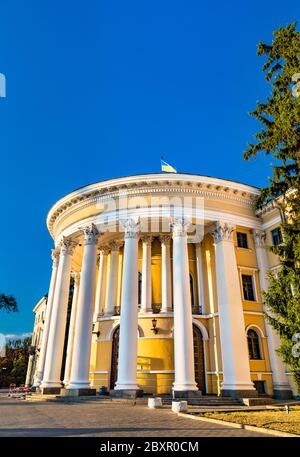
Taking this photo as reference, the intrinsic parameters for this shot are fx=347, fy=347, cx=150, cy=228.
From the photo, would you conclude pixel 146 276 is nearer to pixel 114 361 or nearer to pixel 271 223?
pixel 114 361

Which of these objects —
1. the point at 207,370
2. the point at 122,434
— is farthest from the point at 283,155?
the point at 207,370

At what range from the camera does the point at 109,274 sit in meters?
23.6

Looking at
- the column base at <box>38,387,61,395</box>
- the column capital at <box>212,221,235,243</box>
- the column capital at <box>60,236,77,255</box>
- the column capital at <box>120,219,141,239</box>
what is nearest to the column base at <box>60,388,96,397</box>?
the column base at <box>38,387,61,395</box>

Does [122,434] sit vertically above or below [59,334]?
below

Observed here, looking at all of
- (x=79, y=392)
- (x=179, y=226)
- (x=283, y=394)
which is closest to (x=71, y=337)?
(x=79, y=392)

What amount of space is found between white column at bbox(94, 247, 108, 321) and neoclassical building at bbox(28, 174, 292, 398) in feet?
0.51

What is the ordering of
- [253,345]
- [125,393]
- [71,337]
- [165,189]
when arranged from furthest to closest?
[71,337], [165,189], [253,345], [125,393]

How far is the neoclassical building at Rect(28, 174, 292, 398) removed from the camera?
689 inches

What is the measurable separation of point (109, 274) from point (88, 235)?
→ 4.09 metres

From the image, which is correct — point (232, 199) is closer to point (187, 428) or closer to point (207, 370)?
point (207, 370)

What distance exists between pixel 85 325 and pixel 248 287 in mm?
9778

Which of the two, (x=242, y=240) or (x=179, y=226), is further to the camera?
(x=242, y=240)

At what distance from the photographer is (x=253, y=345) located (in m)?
19.6

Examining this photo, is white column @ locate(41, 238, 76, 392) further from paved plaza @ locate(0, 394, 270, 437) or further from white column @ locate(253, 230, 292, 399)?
white column @ locate(253, 230, 292, 399)
